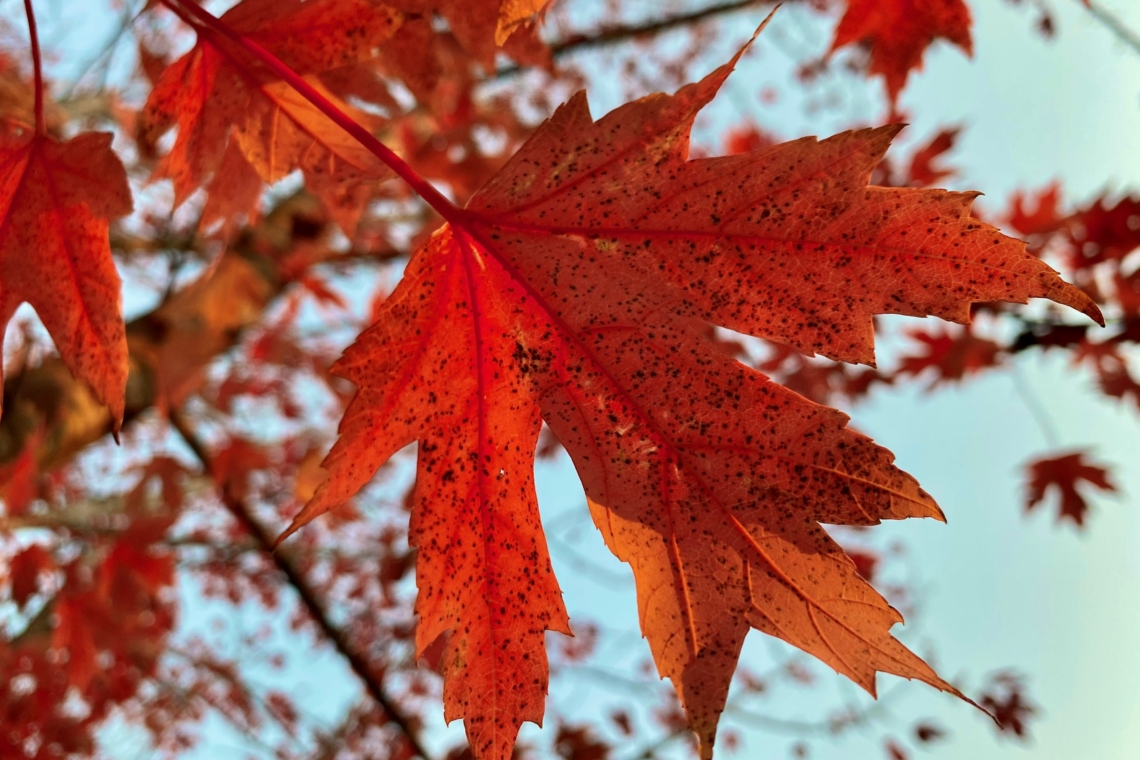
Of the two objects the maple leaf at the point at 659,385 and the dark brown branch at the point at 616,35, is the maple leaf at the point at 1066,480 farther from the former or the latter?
the dark brown branch at the point at 616,35

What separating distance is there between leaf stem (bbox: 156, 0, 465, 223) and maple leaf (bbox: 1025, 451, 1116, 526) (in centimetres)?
301

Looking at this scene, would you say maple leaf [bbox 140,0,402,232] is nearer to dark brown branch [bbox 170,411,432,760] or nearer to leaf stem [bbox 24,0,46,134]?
leaf stem [bbox 24,0,46,134]

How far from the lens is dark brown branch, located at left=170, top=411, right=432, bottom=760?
2.50 metres

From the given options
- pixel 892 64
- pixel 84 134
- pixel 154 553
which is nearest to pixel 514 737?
pixel 84 134

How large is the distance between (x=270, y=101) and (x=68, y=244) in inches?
15.8

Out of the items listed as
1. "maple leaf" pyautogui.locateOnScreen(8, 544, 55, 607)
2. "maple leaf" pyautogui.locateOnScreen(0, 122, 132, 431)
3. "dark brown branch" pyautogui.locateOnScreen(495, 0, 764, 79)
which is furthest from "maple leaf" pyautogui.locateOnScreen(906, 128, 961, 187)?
"maple leaf" pyautogui.locateOnScreen(8, 544, 55, 607)

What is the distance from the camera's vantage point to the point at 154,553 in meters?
2.66

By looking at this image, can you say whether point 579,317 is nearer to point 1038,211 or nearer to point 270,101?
point 270,101

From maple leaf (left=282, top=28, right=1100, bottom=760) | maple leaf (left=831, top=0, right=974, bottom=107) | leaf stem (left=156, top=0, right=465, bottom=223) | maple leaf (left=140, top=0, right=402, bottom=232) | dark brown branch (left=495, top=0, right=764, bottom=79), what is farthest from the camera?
dark brown branch (left=495, top=0, right=764, bottom=79)

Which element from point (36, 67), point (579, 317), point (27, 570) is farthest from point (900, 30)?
point (27, 570)

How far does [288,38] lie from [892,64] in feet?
4.52

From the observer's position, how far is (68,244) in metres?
1.03

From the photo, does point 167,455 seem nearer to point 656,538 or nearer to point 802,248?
point 656,538

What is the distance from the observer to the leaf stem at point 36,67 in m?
1.05
